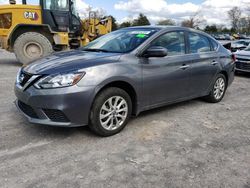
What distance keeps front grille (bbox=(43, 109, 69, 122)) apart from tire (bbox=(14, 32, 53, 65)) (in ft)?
24.1

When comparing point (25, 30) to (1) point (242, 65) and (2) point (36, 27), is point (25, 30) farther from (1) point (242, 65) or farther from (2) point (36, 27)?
(1) point (242, 65)

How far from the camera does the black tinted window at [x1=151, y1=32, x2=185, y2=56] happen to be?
15.9 ft

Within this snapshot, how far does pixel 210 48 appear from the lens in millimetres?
6020

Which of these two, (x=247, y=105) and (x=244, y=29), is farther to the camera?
(x=244, y=29)

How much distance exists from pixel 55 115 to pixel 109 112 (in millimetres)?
→ 766

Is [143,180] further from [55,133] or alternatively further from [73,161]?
[55,133]

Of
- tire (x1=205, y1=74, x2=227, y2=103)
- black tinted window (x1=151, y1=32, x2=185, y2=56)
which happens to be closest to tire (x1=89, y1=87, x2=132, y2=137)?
black tinted window (x1=151, y1=32, x2=185, y2=56)

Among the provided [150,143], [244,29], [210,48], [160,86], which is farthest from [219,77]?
[244,29]

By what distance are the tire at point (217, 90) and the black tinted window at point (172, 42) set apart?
1.39 meters

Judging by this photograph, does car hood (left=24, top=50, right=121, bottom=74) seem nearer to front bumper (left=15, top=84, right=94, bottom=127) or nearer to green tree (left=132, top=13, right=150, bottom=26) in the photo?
front bumper (left=15, top=84, right=94, bottom=127)

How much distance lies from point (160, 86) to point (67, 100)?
5.48 feet

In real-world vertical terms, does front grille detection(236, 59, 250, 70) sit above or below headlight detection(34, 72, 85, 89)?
below

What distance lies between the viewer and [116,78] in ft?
13.4

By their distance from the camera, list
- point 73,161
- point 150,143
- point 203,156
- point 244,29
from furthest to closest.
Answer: point 244,29
point 150,143
point 203,156
point 73,161
